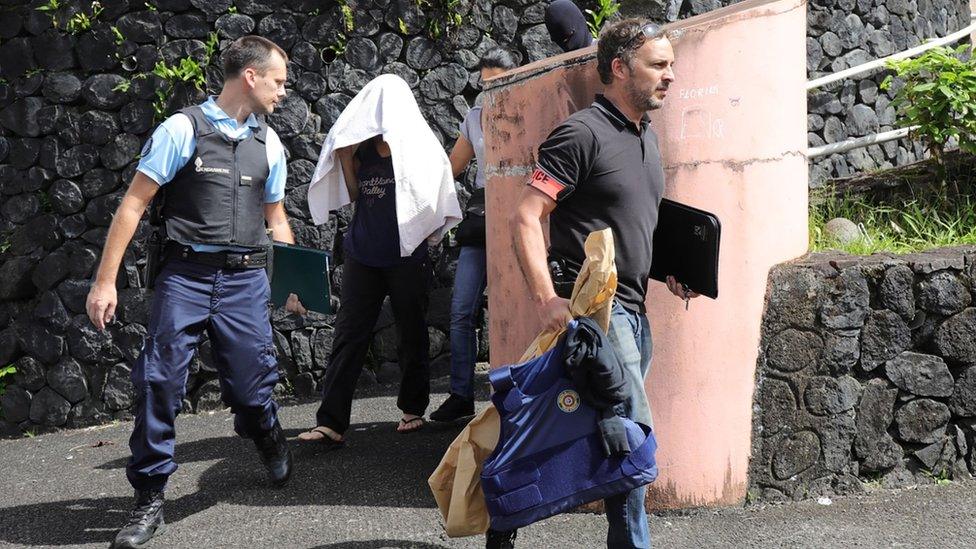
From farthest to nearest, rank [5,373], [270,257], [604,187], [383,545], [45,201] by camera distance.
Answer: [5,373], [45,201], [270,257], [383,545], [604,187]

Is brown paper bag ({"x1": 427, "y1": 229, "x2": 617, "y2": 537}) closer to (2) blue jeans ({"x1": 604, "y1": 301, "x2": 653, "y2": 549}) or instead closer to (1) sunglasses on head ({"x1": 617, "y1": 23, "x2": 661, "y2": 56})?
(2) blue jeans ({"x1": 604, "y1": 301, "x2": 653, "y2": 549})

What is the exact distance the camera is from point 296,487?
485 centimetres

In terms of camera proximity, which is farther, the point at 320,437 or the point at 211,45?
the point at 211,45

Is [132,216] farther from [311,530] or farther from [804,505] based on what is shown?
[804,505]

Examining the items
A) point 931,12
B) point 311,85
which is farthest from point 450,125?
point 931,12

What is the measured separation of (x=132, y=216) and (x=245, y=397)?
0.92 meters

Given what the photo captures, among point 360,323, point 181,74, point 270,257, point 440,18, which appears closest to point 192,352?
point 270,257

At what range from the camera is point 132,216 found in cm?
414

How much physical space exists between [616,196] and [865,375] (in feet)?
6.20

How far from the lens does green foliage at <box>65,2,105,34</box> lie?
716 centimetres

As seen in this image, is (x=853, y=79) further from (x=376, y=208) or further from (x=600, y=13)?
(x=376, y=208)

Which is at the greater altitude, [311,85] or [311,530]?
[311,85]

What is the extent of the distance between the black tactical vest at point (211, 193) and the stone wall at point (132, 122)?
2.62m

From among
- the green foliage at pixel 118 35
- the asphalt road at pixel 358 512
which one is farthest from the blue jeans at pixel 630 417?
the green foliage at pixel 118 35
